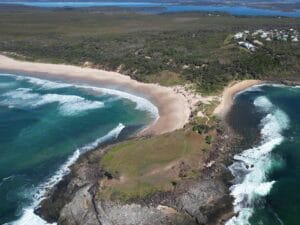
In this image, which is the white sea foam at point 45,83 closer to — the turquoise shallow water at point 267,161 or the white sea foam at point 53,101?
the white sea foam at point 53,101

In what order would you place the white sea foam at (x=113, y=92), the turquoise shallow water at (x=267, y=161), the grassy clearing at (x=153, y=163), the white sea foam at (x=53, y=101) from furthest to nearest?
the white sea foam at (x=53, y=101) < the white sea foam at (x=113, y=92) < the grassy clearing at (x=153, y=163) < the turquoise shallow water at (x=267, y=161)

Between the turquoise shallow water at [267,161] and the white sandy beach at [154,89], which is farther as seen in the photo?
the white sandy beach at [154,89]

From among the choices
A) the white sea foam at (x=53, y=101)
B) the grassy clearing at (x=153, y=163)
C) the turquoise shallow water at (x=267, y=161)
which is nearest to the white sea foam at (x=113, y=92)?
the white sea foam at (x=53, y=101)

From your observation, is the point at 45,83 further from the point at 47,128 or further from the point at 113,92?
the point at 47,128

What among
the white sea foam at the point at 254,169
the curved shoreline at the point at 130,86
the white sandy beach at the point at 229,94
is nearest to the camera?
the white sea foam at the point at 254,169

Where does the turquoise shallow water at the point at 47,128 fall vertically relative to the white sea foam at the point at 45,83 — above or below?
above

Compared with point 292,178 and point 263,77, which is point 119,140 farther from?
point 263,77
